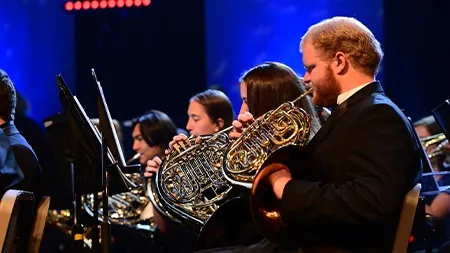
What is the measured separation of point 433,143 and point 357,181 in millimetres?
2679

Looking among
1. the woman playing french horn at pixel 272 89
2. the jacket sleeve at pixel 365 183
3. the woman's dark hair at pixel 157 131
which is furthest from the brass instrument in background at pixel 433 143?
the jacket sleeve at pixel 365 183

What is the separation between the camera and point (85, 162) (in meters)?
4.44

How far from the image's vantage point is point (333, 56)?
2.71m

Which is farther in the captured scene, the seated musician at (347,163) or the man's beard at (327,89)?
the man's beard at (327,89)

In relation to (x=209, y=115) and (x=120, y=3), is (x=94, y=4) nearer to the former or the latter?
(x=120, y=3)

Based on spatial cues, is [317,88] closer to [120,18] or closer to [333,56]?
[333,56]

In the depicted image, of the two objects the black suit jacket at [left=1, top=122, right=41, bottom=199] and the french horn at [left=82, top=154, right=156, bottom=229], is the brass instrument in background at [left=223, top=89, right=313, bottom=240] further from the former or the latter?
the french horn at [left=82, top=154, right=156, bottom=229]

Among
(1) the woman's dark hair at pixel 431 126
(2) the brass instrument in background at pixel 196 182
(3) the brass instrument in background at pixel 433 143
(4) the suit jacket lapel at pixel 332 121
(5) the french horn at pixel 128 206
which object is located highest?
(4) the suit jacket lapel at pixel 332 121

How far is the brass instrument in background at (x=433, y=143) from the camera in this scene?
4871 mm

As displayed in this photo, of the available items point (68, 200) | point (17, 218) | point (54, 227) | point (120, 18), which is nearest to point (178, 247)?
point (68, 200)

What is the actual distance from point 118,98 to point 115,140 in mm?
4145

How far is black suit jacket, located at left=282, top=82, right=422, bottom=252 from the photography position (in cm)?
245

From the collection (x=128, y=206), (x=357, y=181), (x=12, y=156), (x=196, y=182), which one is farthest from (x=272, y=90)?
(x=128, y=206)

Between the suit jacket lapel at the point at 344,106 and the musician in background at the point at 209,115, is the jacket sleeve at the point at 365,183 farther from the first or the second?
the musician in background at the point at 209,115
